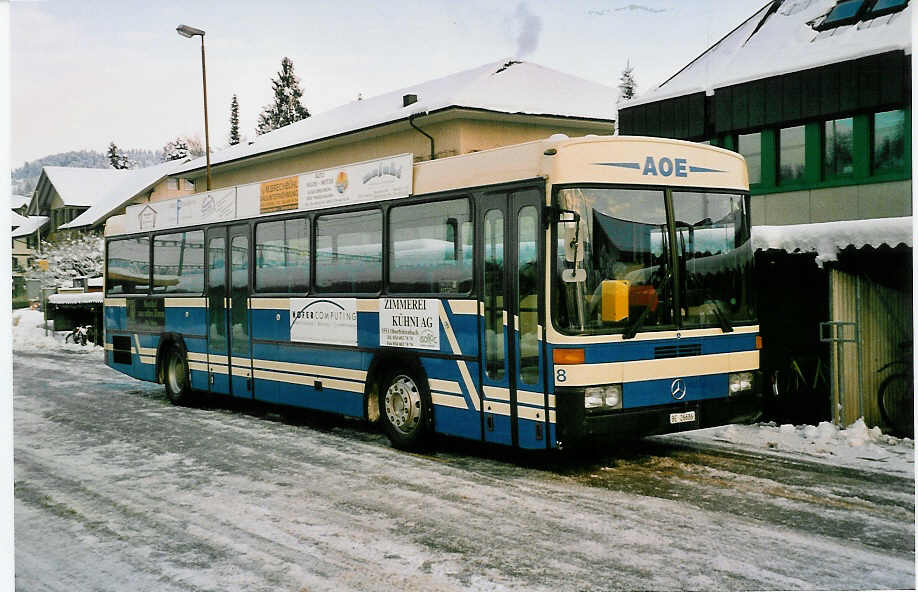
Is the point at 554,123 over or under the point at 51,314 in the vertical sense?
over

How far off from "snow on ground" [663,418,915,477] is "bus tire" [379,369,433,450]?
2.60 metres

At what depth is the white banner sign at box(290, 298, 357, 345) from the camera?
10.0m

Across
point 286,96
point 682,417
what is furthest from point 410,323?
point 286,96

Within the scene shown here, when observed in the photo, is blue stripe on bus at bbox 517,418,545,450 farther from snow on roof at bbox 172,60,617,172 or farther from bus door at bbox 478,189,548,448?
snow on roof at bbox 172,60,617,172

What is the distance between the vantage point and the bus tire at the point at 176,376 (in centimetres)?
1316

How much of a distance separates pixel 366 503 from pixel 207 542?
1.33 m

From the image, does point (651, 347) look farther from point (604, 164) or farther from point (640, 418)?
point (604, 164)

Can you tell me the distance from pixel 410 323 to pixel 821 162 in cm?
671

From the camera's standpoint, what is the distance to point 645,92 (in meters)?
14.8

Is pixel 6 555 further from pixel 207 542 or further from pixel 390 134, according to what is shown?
pixel 390 134

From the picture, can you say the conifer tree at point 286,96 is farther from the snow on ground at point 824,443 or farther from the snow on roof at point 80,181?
the snow on ground at point 824,443

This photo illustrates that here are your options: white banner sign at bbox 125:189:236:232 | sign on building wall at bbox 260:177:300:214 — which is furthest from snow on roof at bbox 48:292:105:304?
sign on building wall at bbox 260:177:300:214

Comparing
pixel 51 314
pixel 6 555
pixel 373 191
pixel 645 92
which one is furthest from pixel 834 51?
pixel 51 314

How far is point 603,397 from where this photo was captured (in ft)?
24.8
